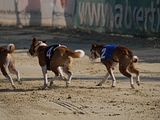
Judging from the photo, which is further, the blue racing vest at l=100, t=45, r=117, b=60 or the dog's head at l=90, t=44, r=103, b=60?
the dog's head at l=90, t=44, r=103, b=60

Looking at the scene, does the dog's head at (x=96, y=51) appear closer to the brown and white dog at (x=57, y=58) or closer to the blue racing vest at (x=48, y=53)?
the brown and white dog at (x=57, y=58)

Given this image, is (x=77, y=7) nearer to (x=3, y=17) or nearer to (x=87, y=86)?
(x=3, y=17)

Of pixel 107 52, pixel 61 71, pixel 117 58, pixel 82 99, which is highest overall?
pixel 107 52

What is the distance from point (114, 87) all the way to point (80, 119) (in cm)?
387

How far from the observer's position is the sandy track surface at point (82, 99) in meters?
12.0

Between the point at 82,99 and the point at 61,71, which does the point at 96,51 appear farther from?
the point at 82,99


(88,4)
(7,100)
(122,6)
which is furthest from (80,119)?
(88,4)

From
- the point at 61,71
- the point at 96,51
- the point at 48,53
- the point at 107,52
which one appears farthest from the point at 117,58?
the point at 48,53

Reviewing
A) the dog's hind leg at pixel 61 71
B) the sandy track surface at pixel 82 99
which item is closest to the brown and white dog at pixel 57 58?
the dog's hind leg at pixel 61 71

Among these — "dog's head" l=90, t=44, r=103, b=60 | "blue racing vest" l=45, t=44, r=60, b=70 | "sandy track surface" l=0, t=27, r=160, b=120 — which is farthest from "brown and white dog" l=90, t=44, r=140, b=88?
"blue racing vest" l=45, t=44, r=60, b=70

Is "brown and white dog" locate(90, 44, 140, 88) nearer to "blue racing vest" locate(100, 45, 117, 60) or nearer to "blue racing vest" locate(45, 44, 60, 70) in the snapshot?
"blue racing vest" locate(100, 45, 117, 60)

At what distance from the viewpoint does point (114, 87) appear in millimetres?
15398

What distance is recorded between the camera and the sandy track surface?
12.0m

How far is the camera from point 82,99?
13.6 metres
